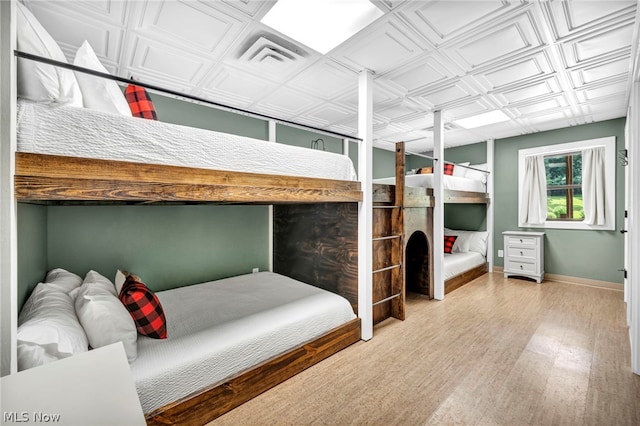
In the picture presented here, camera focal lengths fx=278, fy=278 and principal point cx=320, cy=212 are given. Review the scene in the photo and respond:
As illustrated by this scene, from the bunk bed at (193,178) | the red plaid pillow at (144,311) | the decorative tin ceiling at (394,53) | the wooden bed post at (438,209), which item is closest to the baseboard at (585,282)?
the wooden bed post at (438,209)

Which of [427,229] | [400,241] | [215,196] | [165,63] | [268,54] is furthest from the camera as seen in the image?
[427,229]

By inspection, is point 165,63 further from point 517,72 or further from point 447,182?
point 447,182

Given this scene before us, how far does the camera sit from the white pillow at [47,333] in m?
1.08

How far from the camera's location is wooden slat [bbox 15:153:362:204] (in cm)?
108

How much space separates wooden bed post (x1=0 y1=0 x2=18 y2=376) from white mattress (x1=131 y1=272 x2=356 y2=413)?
1.74 feet

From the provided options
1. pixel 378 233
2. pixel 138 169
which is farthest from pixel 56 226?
pixel 378 233

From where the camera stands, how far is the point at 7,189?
992 millimetres

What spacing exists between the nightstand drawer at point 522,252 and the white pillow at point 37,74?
17.4 feet

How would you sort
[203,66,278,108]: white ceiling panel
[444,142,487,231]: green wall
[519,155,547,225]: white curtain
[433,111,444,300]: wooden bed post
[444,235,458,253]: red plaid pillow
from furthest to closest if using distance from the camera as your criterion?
[444,142,487,231]: green wall, [444,235,458,253]: red plaid pillow, [519,155,547,225]: white curtain, [433,111,444,300]: wooden bed post, [203,66,278,108]: white ceiling panel

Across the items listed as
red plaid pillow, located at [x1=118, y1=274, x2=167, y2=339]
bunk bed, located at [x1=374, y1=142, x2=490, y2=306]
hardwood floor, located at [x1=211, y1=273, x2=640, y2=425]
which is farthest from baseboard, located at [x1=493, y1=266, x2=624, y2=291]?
red plaid pillow, located at [x1=118, y1=274, x2=167, y2=339]

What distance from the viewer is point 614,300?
3402mm

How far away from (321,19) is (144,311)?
6.98 feet

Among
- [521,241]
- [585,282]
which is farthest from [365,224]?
[585,282]

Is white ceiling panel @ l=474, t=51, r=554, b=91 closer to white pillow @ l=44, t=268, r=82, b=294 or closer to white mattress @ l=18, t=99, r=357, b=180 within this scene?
white mattress @ l=18, t=99, r=357, b=180
